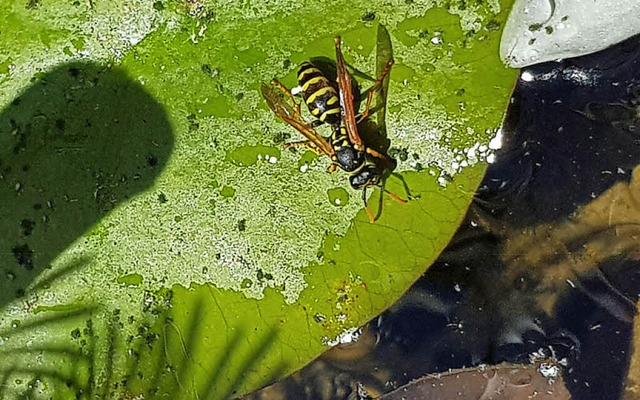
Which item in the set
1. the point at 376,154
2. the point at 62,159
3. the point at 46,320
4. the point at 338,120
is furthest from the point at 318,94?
the point at 46,320

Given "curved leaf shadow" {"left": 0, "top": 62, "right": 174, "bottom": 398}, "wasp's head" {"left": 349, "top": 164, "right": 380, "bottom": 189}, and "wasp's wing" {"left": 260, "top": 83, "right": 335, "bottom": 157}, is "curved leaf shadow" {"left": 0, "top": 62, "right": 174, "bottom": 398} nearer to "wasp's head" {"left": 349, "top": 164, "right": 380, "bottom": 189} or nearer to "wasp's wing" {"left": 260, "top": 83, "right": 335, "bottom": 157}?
"wasp's wing" {"left": 260, "top": 83, "right": 335, "bottom": 157}

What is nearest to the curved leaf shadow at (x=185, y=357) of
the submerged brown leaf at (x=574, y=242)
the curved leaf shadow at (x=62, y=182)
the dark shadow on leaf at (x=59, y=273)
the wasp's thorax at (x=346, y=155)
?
the curved leaf shadow at (x=62, y=182)

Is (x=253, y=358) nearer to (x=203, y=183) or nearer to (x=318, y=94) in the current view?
(x=203, y=183)

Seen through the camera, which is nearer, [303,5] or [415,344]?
[303,5]

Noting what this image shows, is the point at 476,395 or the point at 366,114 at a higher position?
the point at 366,114

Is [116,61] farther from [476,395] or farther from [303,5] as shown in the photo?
[476,395]

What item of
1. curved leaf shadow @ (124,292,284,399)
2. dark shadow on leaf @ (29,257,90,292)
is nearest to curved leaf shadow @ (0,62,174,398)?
dark shadow on leaf @ (29,257,90,292)

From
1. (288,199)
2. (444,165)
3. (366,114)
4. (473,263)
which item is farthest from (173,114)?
(473,263)

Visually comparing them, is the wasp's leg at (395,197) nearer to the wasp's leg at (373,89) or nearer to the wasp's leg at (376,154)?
the wasp's leg at (376,154)
